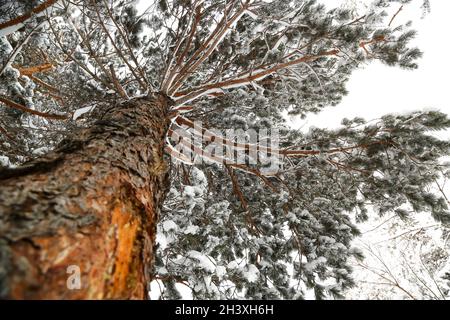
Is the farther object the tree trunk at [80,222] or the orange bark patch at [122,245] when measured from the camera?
the orange bark patch at [122,245]

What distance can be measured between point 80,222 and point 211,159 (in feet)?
10.5

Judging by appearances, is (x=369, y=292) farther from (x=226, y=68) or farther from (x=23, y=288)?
(x=23, y=288)

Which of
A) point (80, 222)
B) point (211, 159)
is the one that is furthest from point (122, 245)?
point (211, 159)

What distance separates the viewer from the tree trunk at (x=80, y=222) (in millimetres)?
678

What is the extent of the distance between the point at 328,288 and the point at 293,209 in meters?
1.07

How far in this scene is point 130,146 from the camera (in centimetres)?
160

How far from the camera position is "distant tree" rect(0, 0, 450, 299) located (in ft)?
3.34

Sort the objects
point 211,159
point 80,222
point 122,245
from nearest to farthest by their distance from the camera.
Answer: point 80,222
point 122,245
point 211,159

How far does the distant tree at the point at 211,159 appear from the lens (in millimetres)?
1020

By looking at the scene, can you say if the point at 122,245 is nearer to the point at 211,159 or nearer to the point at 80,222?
the point at 80,222

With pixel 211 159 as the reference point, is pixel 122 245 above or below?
below

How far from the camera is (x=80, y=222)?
876 mm

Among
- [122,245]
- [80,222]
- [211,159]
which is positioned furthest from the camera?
[211,159]
